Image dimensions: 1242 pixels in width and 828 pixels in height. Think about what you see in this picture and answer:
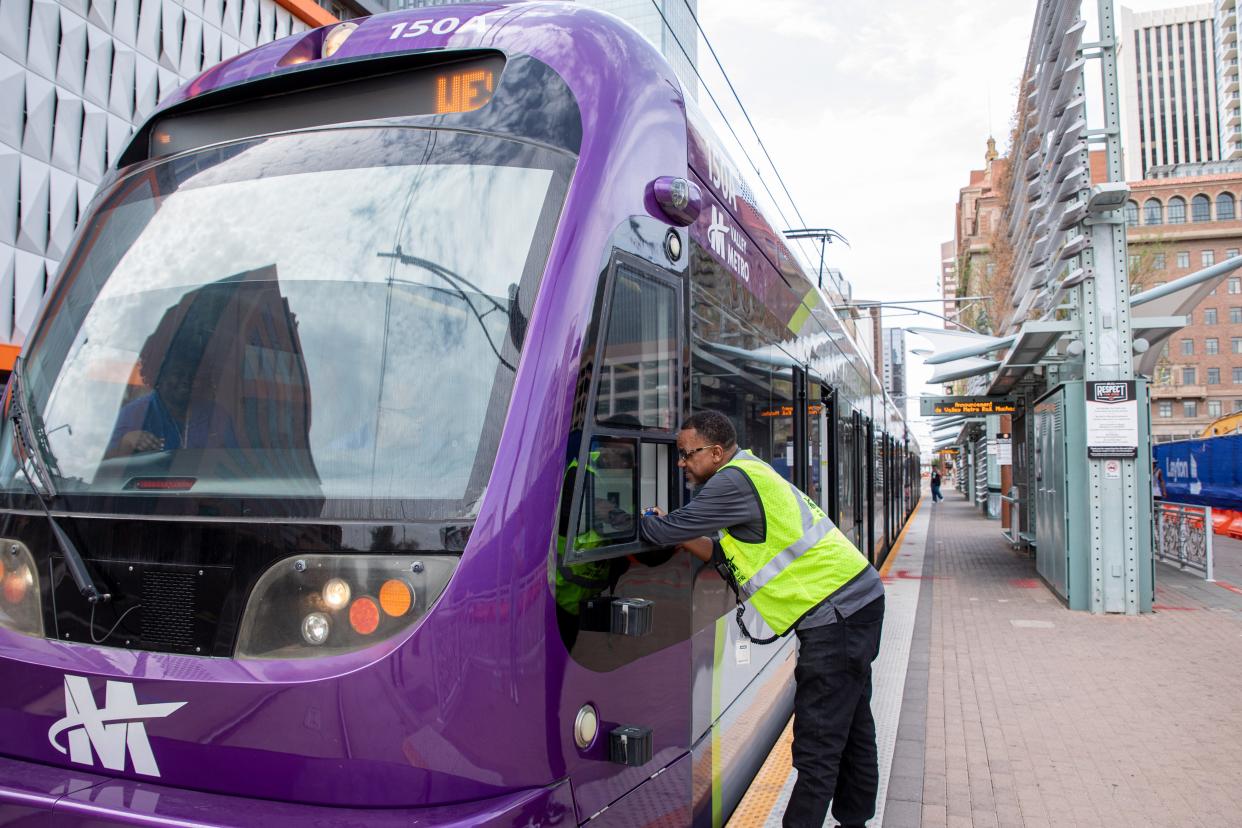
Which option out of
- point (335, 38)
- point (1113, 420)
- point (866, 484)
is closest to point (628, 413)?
point (335, 38)

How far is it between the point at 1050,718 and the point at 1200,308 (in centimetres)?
9509

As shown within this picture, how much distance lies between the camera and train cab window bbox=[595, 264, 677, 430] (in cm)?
286

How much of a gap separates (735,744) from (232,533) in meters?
2.42

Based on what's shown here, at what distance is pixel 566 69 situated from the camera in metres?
2.94

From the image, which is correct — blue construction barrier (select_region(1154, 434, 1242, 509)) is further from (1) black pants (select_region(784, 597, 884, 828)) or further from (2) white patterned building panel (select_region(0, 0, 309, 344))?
(2) white patterned building panel (select_region(0, 0, 309, 344))

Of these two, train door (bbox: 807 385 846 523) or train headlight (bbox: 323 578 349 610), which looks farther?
train door (bbox: 807 385 846 523)

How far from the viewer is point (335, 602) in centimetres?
241

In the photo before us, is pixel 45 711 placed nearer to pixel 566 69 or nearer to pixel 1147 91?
pixel 566 69

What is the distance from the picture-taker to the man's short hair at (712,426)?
3318 mm

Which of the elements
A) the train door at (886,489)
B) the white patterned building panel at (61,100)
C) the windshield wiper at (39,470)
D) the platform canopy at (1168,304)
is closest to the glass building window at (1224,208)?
the train door at (886,489)

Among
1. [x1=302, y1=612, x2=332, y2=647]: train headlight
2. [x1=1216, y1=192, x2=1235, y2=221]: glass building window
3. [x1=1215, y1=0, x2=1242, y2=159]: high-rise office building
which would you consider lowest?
[x1=302, y1=612, x2=332, y2=647]: train headlight

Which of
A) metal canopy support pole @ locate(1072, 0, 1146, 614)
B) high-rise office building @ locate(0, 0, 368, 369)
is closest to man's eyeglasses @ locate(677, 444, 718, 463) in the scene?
metal canopy support pole @ locate(1072, 0, 1146, 614)

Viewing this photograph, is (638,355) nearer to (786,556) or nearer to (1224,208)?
(786,556)

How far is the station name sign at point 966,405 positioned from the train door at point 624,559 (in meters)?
15.7
